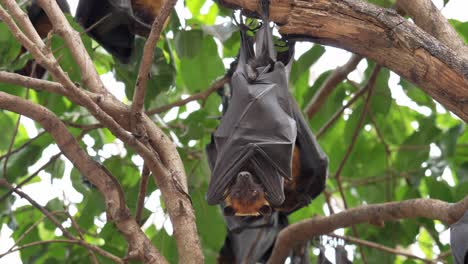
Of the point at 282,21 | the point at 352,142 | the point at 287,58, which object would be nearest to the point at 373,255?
the point at 352,142

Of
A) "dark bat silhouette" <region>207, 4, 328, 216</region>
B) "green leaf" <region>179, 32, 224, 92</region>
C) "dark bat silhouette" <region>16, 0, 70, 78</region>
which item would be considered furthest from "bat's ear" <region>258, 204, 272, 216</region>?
"dark bat silhouette" <region>16, 0, 70, 78</region>

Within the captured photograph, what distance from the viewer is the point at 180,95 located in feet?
24.6

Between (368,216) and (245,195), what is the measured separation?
723 millimetres

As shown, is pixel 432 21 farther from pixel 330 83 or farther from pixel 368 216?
pixel 330 83

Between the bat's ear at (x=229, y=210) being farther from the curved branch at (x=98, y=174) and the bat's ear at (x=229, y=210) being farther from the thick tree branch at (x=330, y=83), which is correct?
the thick tree branch at (x=330, y=83)

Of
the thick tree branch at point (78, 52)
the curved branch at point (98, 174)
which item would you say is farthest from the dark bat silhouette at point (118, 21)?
the curved branch at point (98, 174)

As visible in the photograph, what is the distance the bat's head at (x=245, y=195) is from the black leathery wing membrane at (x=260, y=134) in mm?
49

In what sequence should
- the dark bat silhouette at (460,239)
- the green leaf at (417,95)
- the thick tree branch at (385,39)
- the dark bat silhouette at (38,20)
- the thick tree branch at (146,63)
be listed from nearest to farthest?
the thick tree branch at (146,63)
the thick tree branch at (385,39)
the dark bat silhouette at (460,239)
the dark bat silhouette at (38,20)
the green leaf at (417,95)

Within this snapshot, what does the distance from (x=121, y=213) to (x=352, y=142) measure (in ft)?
8.34

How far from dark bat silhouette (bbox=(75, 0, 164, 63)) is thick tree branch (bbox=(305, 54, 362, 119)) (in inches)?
58.6

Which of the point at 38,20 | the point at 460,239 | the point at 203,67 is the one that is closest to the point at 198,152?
the point at 203,67

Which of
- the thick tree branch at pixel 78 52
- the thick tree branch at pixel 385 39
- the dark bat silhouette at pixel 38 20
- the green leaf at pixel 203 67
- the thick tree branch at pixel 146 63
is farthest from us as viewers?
the dark bat silhouette at pixel 38 20

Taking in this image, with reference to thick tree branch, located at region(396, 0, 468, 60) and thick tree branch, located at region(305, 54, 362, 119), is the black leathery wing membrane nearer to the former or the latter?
thick tree branch, located at region(396, 0, 468, 60)

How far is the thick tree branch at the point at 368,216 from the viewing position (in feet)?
13.4
